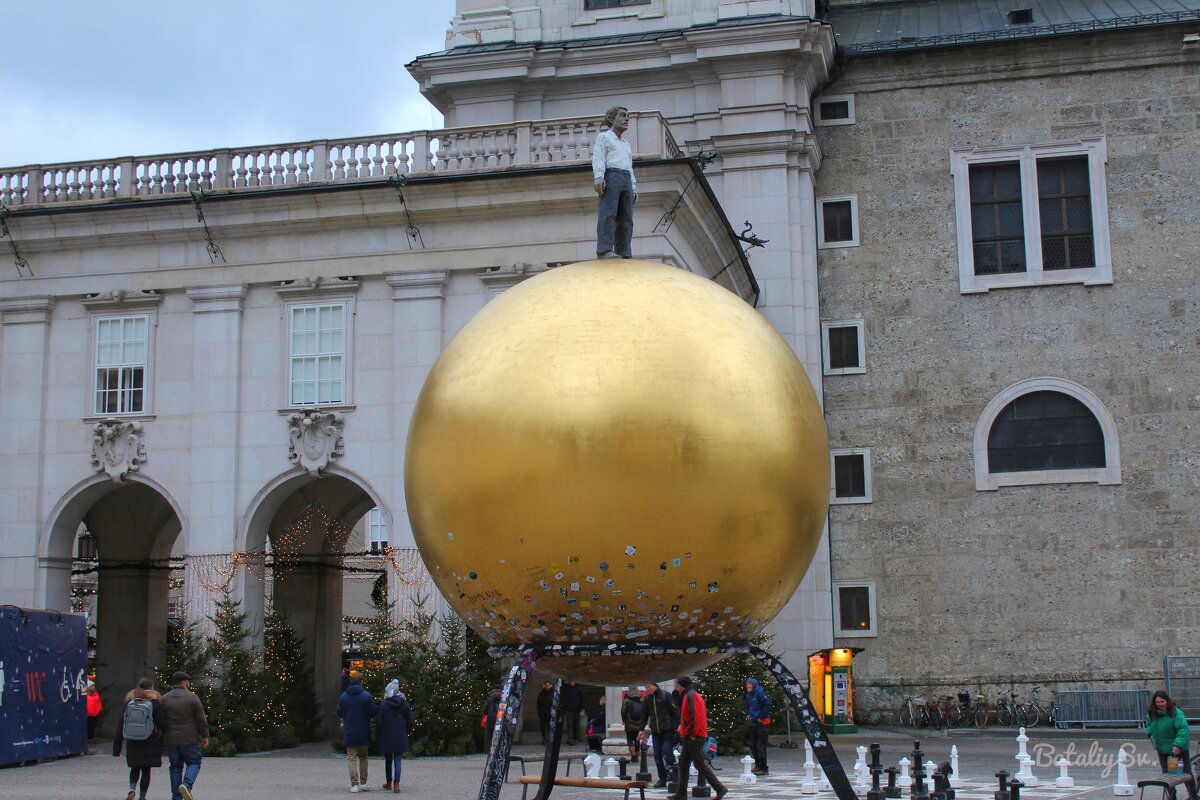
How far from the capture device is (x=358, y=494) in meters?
33.3

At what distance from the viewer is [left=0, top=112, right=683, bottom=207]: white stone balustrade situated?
90.9 feet

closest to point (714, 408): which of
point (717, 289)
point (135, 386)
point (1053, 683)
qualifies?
point (717, 289)

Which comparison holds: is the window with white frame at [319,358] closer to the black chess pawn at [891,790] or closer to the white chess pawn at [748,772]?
the white chess pawn at [748,772]

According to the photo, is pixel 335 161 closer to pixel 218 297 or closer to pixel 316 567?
pixel 218 297

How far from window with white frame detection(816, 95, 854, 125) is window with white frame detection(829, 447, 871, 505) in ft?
26.4

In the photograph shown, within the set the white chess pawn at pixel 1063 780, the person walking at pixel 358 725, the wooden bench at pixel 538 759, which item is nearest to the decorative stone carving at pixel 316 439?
the wooden bench at pixel 538 759

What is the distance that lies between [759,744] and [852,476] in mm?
14089

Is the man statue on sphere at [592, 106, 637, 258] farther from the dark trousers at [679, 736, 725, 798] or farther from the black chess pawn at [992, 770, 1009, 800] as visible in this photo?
the black chess pawn at [992, 770, 1009, 800]

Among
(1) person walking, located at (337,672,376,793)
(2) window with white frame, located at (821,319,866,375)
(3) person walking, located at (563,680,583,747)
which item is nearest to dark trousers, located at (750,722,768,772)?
(3) person walking, located at (563,680,583,747)

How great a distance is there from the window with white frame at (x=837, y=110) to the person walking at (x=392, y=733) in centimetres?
2177

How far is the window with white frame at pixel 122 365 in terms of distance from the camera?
28422mm

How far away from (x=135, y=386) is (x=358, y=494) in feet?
20.9

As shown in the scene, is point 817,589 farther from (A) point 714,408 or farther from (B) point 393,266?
(A) point 714,408

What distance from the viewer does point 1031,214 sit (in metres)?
35.7
